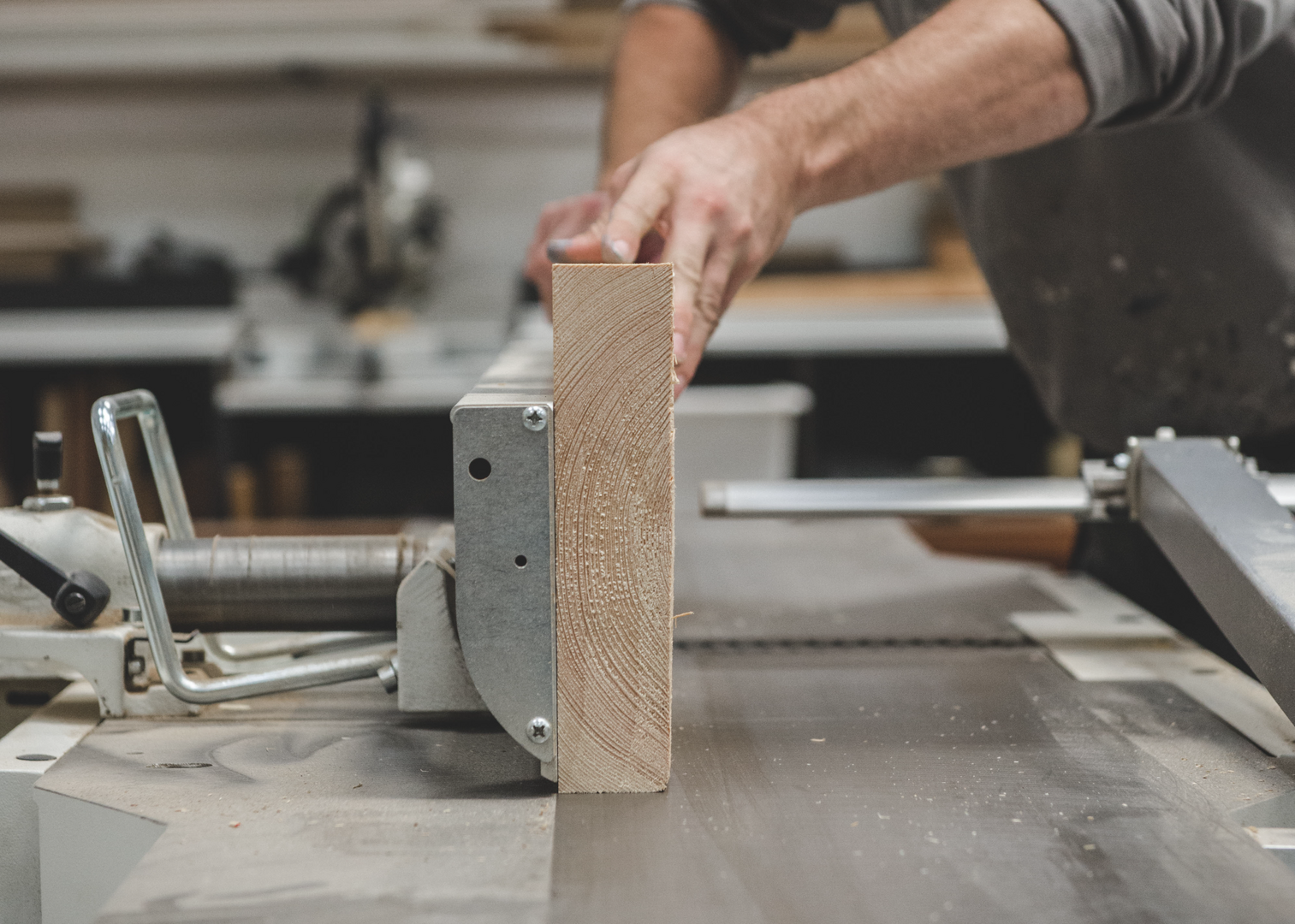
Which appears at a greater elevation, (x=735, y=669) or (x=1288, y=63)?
(x=1288, y=63)

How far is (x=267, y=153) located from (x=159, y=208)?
0.35 meters

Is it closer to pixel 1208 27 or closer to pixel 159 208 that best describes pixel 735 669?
pixel 1208 27

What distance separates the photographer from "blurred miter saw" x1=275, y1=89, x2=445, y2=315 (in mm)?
2473

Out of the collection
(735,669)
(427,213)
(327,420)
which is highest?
(427,213)

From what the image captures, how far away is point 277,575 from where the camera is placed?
0.65 m

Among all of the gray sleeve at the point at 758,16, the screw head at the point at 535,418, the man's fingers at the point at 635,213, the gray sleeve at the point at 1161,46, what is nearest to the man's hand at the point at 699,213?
the man's fingers at the point at 635,213

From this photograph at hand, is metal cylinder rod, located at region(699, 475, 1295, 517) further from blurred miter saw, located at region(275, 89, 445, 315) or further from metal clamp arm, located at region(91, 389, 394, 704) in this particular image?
blurred miter saw, located at region(275, 89, 445, 315)

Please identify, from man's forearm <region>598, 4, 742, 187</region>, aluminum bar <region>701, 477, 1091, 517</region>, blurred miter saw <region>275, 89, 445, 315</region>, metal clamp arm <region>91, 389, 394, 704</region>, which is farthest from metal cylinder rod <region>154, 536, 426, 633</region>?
blurred miter saw <region>275, 89, 445, 315</region>

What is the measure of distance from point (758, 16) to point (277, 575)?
2.73 feet

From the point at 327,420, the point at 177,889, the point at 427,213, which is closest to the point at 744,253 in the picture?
the point at 177,889

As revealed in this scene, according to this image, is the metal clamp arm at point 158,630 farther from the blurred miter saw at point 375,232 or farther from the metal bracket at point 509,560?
the blurred miter saw at point 375,232

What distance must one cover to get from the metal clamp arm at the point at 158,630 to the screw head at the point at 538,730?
0.13 metres

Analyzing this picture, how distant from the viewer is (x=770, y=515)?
2.89 feet

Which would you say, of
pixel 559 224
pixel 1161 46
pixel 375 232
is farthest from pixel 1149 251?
pixel 375 232
